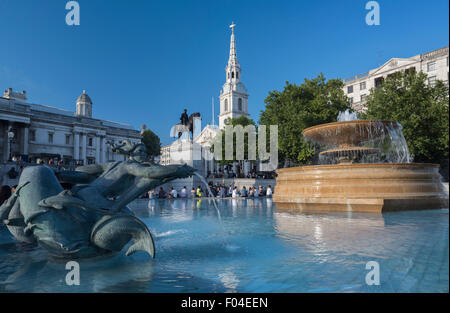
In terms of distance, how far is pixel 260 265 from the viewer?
352 cm

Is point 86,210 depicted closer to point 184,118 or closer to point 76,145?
point 184,118

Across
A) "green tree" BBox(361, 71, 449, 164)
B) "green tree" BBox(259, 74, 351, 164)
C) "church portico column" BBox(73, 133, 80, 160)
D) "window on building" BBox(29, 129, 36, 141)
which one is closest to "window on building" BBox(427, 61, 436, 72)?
"green tree" BBox(361, 71, 449, 164)

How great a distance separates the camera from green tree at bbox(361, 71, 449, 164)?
22766 mm

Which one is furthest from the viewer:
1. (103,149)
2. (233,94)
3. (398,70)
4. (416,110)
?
(233,94)

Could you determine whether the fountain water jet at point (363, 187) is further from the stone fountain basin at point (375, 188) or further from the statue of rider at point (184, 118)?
the statue of rider at point (184, 118)

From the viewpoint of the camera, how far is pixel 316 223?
6746 millimetres

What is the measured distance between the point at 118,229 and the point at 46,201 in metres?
0.88

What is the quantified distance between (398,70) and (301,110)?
1889 centimetres

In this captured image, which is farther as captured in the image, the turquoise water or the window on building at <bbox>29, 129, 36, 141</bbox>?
the window on building at <bbox>29, 129, 36, 141</bbox>

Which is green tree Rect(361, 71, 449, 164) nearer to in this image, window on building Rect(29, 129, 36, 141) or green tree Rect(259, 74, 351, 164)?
green tree Rect(259, 74, 351, 164)

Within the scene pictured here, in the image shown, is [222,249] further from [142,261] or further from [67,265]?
[67,265]

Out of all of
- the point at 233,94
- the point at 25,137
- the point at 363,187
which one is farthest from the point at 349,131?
the point at 233,94

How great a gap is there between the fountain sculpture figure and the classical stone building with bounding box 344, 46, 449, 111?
98.5ft
